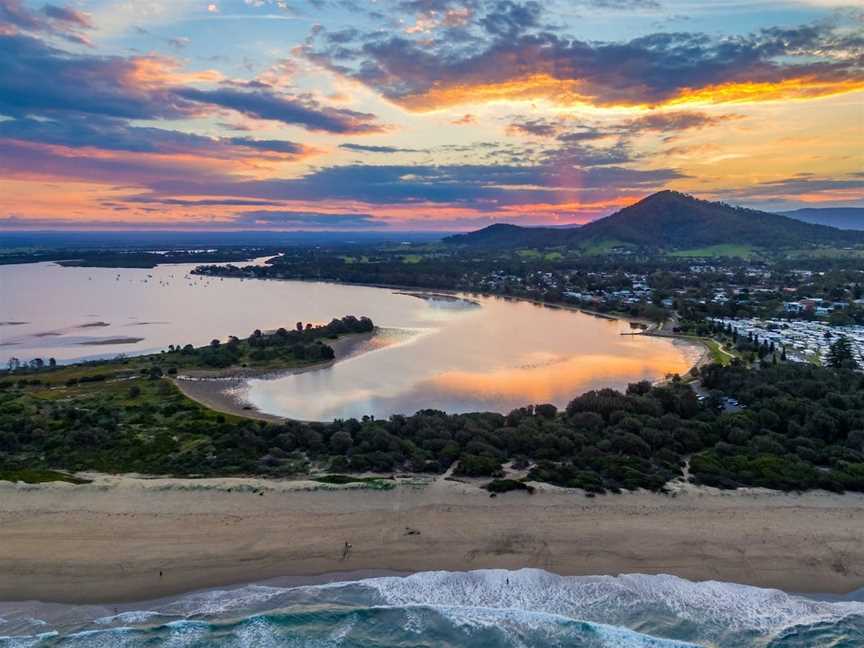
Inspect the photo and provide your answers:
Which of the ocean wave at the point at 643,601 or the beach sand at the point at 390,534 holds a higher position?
the beach sand at the point at 390,534

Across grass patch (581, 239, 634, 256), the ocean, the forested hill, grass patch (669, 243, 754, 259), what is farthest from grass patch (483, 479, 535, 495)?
the forested hill

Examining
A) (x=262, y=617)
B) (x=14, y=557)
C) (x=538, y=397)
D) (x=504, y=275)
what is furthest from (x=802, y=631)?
(x=504, y=275)

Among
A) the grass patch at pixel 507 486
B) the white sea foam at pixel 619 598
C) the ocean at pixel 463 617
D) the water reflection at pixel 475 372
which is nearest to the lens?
the ocean at pixel 463 617

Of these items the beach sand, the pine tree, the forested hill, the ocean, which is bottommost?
the ocean

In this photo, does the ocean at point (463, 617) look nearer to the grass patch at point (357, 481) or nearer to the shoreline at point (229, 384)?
the grass patch at point (357, 481)

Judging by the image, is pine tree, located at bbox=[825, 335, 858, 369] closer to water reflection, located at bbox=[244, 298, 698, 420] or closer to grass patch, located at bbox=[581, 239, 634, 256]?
water reflection, located at bbox=[244, 298, 698, 420]

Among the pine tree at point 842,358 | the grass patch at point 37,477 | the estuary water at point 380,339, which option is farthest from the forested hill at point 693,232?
the grass patch at point 37,477
